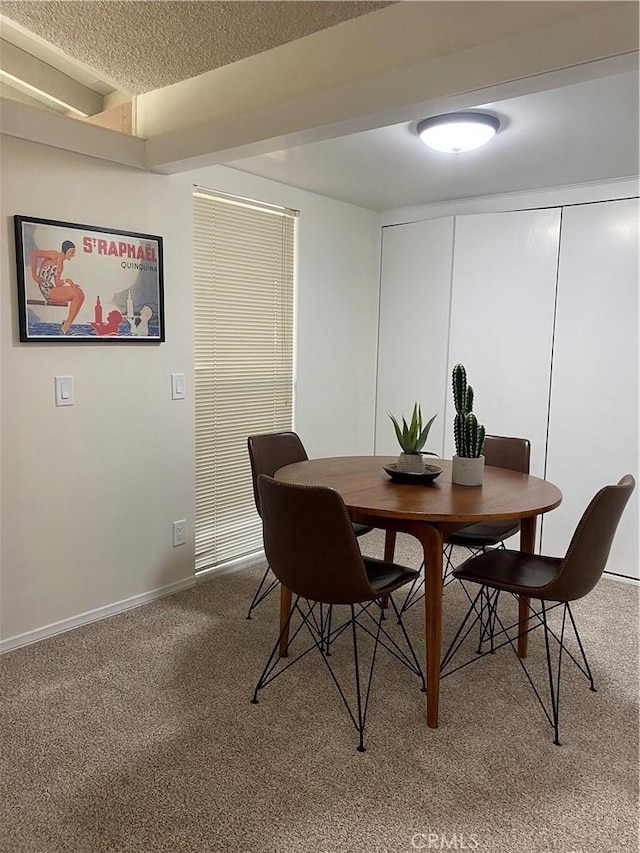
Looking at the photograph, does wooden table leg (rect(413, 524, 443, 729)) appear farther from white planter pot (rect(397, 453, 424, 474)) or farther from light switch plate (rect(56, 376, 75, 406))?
light switch plate (rect(56, 376, 75, 406))

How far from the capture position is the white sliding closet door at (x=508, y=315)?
3990 millimetres

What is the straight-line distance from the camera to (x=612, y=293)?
12.2 ft

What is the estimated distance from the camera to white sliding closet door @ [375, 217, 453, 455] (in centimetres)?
443

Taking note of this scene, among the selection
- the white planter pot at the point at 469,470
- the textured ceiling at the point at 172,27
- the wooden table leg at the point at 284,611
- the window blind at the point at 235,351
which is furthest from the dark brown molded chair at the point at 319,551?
the textured ceiling at the point at 172,27

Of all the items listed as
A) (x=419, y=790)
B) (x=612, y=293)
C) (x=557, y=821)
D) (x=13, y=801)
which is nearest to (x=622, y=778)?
(x=557, y=821)

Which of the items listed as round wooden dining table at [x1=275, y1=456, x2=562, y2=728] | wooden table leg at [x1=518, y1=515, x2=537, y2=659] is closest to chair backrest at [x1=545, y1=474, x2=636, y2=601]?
round wooden dining table at [x1=275, y1=456, x2=562, y2=728]

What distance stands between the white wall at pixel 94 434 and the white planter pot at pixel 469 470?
1535mm

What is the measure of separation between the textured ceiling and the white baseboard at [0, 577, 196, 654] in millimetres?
2478

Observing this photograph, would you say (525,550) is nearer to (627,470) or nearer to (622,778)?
(622,778)

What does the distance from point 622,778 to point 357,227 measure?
11.9 ft

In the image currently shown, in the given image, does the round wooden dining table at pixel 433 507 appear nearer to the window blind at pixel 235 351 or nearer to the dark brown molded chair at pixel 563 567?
the dark brown molded chair at pixel 563 567

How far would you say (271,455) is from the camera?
3188 mm

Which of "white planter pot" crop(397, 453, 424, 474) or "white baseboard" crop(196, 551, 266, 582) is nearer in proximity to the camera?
"white planter pot" crop(397, 453, 424, 474)

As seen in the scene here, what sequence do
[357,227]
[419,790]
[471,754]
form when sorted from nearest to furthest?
[419,790] < [471,754] < [357,227]
